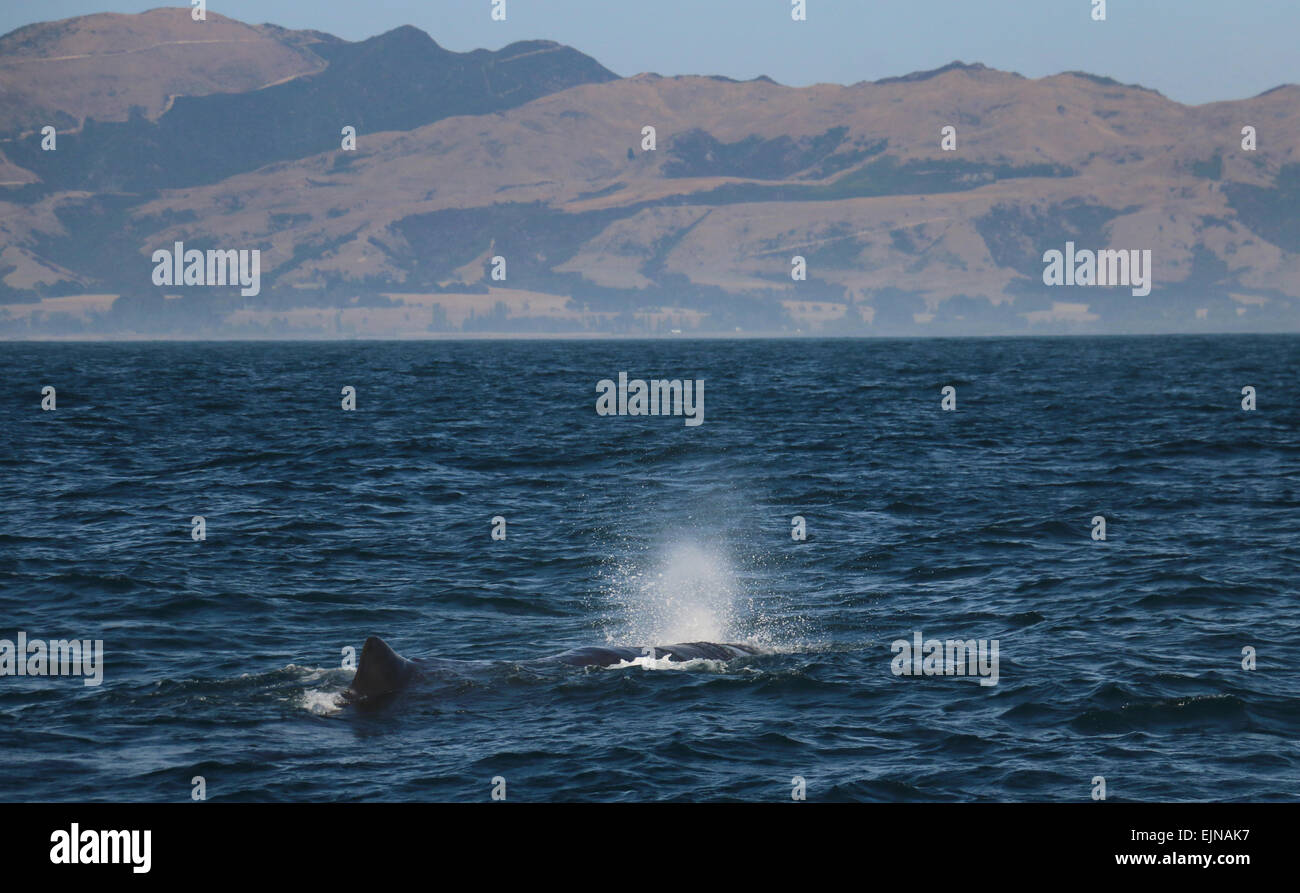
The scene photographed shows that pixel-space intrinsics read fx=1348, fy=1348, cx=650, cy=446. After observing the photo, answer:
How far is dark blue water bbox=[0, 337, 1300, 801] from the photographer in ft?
52.9

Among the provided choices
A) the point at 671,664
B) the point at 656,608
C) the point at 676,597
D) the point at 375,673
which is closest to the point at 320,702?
the point at 375,673

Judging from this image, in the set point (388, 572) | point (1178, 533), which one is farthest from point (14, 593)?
point (1178, 533)

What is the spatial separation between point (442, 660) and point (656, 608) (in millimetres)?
6465

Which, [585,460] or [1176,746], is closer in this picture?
[1176,746]

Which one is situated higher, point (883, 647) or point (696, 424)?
point (696, 424)

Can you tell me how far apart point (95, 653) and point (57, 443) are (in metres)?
33.1

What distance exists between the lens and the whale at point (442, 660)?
18.9 meters

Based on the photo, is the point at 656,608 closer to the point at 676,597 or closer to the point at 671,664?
the point at 676,597

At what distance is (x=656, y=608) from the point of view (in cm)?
2612

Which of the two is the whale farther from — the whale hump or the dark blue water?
the dark blue water

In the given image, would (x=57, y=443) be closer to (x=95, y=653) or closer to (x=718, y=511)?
(x=718, y=511)

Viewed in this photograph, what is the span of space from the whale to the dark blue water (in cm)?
49

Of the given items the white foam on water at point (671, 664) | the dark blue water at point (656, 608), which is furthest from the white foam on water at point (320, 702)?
the white foam on water at point (671, 664)

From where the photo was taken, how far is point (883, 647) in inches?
872
